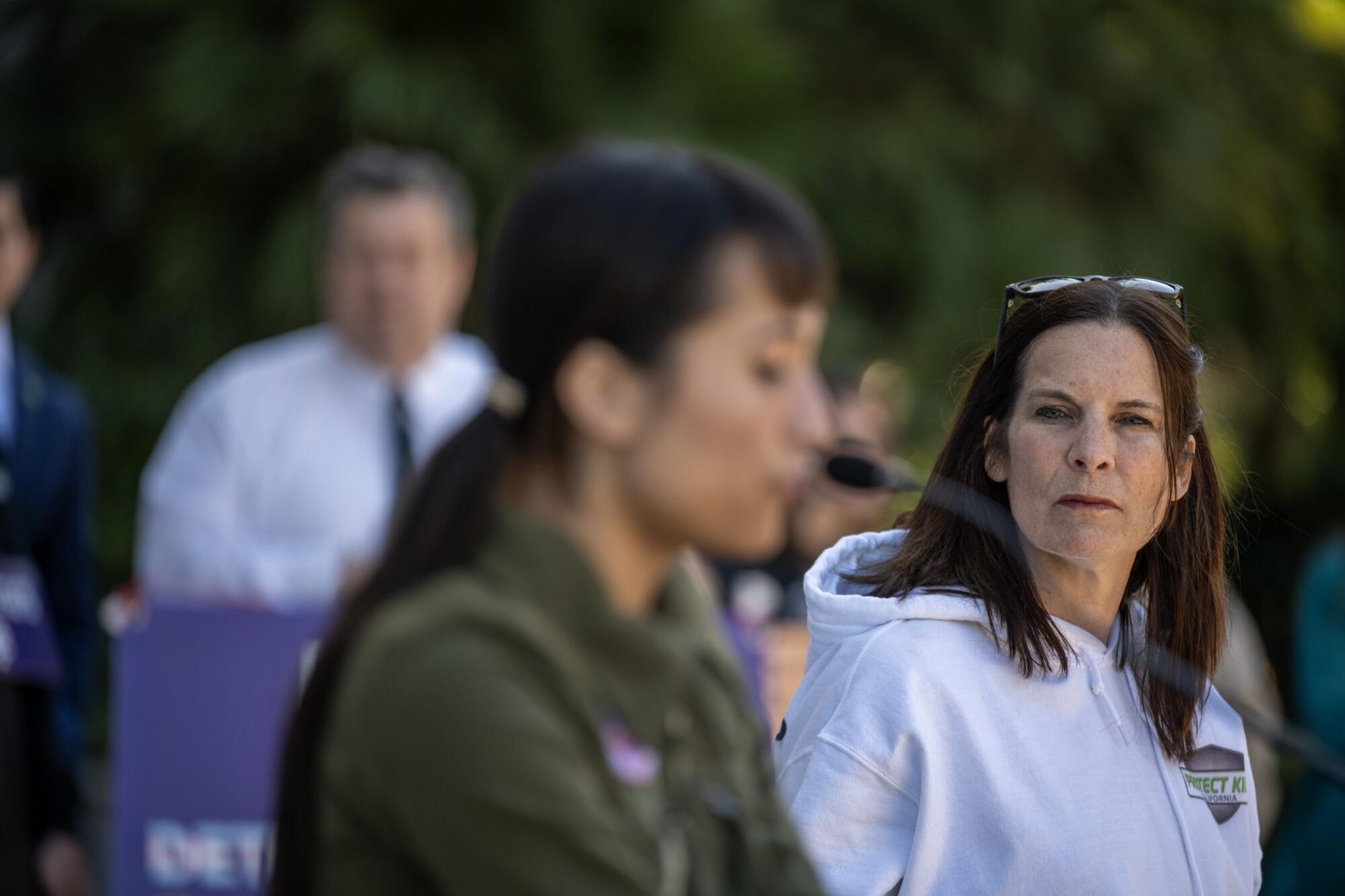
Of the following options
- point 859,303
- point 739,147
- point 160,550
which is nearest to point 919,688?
point 160,550

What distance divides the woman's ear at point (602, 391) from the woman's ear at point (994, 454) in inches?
22.4

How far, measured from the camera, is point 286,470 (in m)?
4.34

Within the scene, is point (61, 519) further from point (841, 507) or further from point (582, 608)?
point (582, 608)

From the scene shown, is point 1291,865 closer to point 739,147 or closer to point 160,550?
point 160,550

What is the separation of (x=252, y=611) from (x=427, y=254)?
1.15 meters

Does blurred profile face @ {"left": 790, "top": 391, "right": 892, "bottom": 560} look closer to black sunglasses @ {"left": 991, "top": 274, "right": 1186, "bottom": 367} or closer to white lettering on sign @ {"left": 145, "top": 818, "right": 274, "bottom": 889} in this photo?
white lettering on sign @ {"left": 145, "top": 818, "right": 274, "bottom": 889}

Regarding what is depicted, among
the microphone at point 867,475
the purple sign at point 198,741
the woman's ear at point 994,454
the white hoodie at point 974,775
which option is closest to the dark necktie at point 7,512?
the purple sign at point 198,741

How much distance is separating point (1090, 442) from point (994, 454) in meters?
0.15

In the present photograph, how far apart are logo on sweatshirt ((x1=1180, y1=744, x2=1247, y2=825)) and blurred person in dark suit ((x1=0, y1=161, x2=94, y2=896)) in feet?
9.24

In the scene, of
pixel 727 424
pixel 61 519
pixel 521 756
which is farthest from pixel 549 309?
pixel 61 519

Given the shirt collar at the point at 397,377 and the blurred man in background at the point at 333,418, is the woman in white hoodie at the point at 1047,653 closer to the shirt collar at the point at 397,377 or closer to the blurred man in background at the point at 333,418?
the blurred man in background at the point at 333,418

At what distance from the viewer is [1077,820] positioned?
5.49 ft

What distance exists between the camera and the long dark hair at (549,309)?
1.34 meters

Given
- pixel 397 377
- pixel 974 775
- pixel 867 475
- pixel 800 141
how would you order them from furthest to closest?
pixel 800 141 < pixel 397 377 < pixel 867 475 < pixel 974 775
